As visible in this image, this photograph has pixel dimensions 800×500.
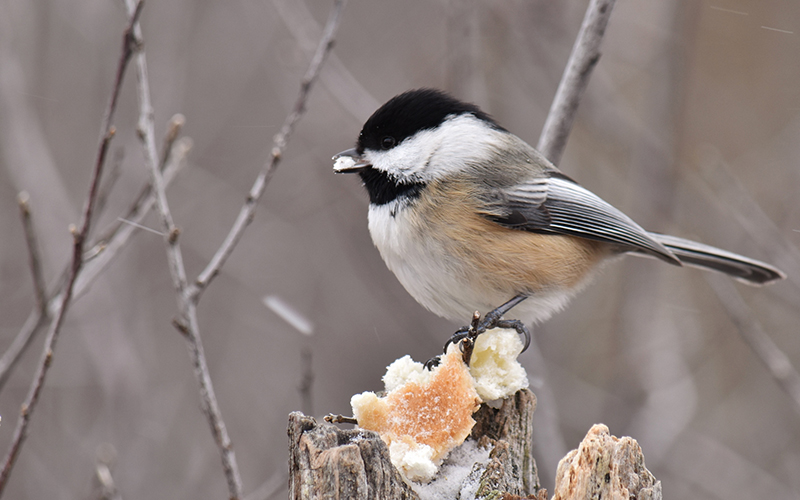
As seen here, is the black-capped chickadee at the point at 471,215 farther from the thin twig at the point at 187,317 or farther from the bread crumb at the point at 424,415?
the thin twig at the point at 187,317

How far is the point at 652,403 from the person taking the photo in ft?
10.6

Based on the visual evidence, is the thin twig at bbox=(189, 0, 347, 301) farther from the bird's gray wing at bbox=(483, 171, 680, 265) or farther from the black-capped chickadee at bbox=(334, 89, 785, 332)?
the bird's gray wing at bbox=(483, 171, 680, 265)

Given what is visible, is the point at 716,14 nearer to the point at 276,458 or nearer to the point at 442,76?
the point at 442,76

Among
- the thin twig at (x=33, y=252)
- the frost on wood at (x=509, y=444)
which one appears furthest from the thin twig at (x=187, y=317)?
the frost on wood at (x=509, y=444)

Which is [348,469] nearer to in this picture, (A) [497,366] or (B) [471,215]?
(A) [497,366]

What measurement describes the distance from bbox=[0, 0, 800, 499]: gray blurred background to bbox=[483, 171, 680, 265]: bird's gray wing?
0.67m

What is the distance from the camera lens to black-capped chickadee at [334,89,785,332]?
1.93 meters

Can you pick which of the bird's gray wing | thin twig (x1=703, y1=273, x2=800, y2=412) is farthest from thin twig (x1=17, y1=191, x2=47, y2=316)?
thin twig (x1=703, y1=273, x2=800, y2=412)

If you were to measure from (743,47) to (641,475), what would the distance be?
4.69 m

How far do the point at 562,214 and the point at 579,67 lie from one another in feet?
1.53

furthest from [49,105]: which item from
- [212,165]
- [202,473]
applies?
[202,473]

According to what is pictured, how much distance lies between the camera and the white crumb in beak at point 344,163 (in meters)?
2.04

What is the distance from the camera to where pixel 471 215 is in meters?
1.97

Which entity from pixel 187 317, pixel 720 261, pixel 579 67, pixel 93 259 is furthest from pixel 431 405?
pixel 720 261
